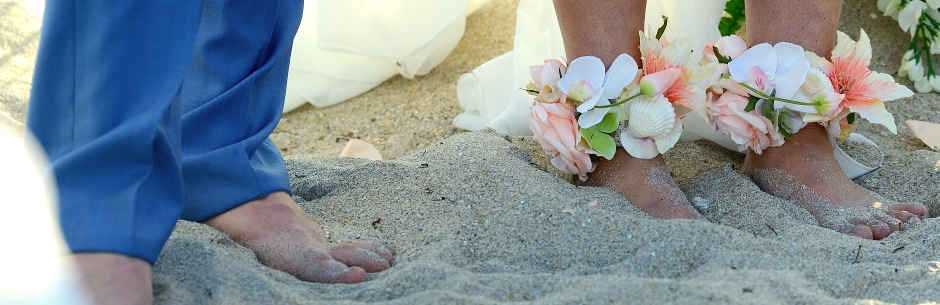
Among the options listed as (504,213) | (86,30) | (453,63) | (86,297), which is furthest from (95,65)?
(453,63)

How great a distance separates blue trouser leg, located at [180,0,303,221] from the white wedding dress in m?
0.61

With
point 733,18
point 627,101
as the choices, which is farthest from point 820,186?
point 733,18

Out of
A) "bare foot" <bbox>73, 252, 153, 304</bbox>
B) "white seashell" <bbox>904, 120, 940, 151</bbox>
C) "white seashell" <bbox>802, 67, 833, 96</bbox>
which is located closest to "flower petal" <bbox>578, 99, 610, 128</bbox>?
"white seashell" <bbox>802, 67, 833, 96</bbox>

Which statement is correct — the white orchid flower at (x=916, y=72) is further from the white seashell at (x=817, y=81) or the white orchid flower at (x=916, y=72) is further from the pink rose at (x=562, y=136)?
the pink rose at (x=562, y=136)

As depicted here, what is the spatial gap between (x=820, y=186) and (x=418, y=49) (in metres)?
1.07

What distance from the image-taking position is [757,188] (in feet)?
4.01

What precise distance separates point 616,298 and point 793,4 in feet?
2.17

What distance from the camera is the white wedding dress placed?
1.65m

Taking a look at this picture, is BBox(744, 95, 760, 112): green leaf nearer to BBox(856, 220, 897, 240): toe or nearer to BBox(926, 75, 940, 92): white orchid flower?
BBox(856, 220, 897, 240): toe

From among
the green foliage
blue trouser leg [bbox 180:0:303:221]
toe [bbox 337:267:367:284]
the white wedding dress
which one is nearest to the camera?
toe [bbox 337:267:367:284]

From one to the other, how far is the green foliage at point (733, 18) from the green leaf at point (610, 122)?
28.3 inches

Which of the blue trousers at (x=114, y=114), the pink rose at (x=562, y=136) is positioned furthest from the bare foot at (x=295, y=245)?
the pink rose at (x=562, y=136)

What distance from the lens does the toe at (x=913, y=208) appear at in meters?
1.17

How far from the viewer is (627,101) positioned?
1188 mm
